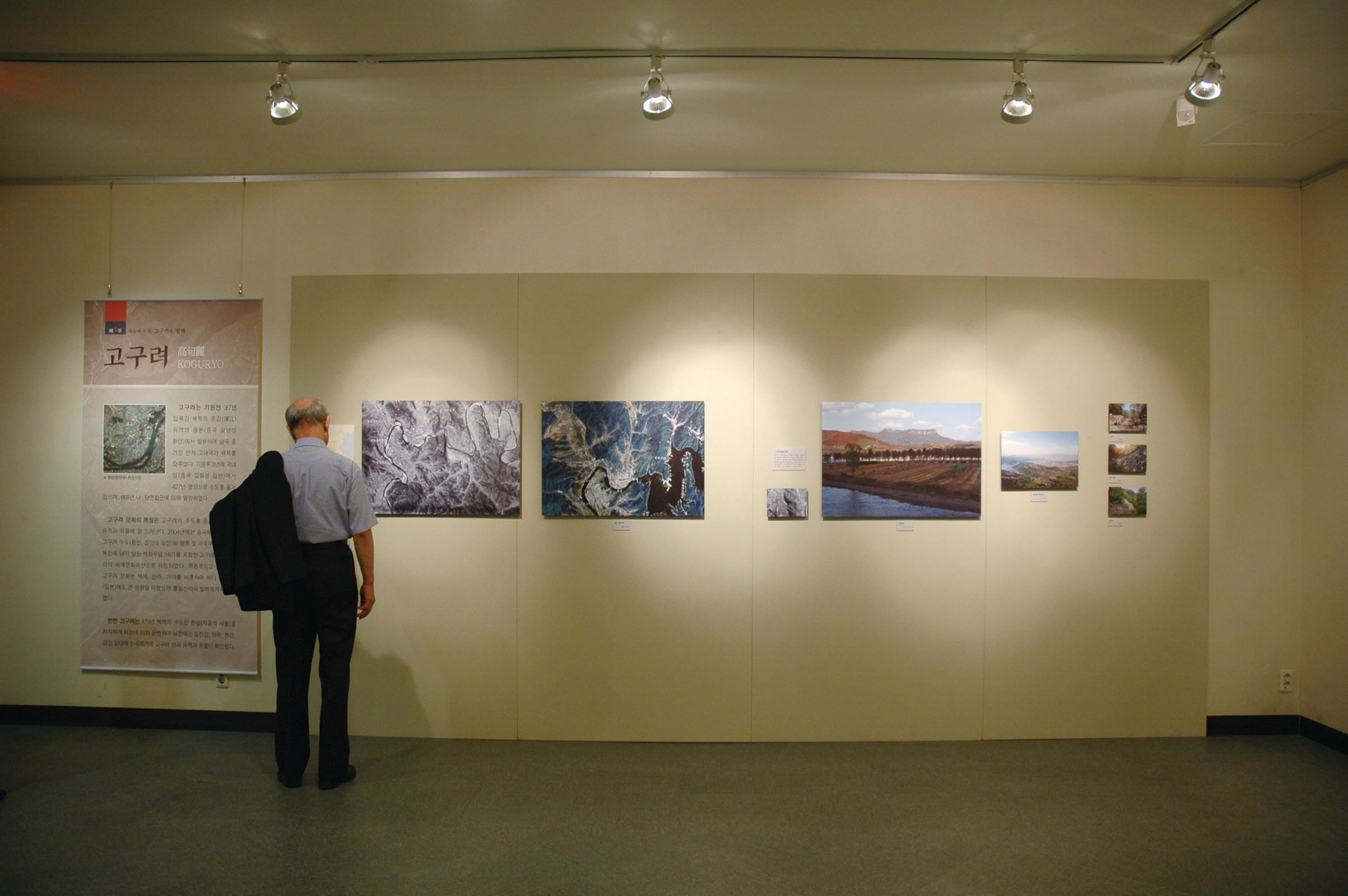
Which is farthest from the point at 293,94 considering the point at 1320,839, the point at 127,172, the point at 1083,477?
the point at 1320,839

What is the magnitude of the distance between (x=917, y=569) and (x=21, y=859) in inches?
175

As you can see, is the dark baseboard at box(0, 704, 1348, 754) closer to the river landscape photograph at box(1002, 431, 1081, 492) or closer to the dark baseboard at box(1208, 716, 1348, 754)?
the dark baseboard at box(1208, 716, 1348, 754)

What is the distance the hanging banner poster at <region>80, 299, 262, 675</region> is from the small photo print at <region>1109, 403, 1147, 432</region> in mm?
5330

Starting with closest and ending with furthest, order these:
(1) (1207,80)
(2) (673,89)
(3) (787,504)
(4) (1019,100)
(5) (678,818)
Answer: (1) (1207,80)
(4) (1019,100)
(5) (678,818)
(2) (673,89)
(3) (787,504)

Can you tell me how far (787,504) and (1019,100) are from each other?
7.46ft

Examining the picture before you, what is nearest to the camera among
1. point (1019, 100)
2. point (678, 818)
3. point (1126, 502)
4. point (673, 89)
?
point (1019, 100)

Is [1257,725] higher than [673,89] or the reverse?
the reverse

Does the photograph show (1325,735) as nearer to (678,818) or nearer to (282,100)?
(678,818)

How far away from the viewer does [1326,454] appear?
12.1ft

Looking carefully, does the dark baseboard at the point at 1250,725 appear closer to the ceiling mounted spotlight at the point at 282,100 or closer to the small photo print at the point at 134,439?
the ceiling mounted spotlight at the point at 282,100

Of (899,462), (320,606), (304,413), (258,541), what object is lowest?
(320,606)

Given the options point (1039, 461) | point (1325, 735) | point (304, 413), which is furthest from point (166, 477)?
point (1325, 735)

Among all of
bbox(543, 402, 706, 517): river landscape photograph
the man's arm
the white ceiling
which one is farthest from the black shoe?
the white ceiling

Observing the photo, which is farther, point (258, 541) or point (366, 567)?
point (366, 567)
